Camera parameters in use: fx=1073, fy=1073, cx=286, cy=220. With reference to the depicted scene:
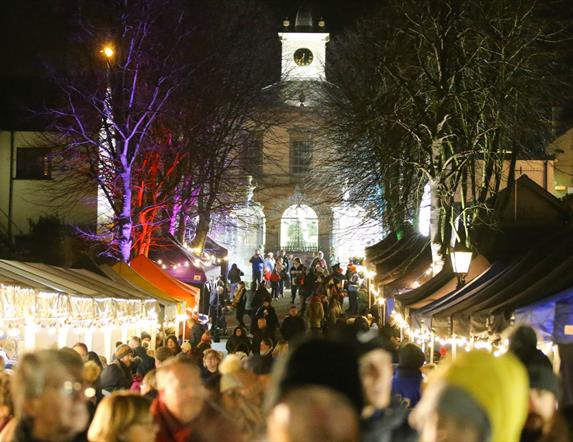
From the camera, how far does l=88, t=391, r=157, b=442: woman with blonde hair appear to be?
15.8ft

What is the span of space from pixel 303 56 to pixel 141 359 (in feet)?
209

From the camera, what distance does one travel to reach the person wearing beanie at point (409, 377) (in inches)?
336

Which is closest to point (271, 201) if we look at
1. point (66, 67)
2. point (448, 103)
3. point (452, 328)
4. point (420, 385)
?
point (66, 67)

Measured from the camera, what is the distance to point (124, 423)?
15.8ft

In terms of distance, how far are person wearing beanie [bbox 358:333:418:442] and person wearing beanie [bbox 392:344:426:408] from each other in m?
3.64

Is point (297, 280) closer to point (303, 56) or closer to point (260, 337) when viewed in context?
point (260, 337)

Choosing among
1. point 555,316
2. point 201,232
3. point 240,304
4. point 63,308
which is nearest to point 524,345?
point 555,316

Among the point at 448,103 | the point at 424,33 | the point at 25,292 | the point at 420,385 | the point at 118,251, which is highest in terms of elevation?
the point at 424,33

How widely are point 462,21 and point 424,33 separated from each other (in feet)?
2.85

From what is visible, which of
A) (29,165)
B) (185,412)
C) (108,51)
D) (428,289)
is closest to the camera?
(185,412)

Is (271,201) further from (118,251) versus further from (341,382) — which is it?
(341,382)

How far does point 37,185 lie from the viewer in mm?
40531

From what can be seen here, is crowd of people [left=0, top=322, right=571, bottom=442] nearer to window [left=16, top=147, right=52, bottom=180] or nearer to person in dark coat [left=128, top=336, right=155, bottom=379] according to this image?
person in dark coat [left=128, top=336, right=155, bottom=379]

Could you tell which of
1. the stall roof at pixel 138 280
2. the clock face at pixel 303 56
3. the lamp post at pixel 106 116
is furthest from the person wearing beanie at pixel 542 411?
the clock face at pixel 303 56
